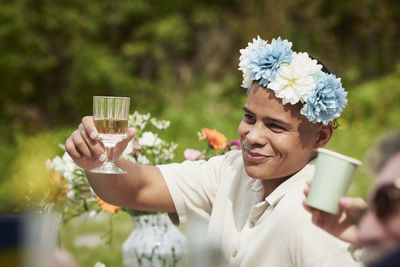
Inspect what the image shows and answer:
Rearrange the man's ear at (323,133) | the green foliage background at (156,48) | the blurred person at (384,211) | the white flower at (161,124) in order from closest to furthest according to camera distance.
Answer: the blurred person at (384,211) < the man's ear at (323,133) < the white flower at (161,124) < the green foliage background at (156,48)

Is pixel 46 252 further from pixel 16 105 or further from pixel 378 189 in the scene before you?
pixel 16 105

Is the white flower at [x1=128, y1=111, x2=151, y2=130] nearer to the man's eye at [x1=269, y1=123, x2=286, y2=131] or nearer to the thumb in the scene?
the thumb

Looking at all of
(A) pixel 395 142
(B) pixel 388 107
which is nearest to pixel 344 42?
(B) pixel 388 107

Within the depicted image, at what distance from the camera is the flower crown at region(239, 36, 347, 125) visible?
7.13 feet

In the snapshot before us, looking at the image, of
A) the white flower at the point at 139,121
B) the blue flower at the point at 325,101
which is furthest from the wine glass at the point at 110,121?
the white flower at the point at 139,121

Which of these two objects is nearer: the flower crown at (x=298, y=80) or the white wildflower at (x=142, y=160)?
the flower crown at (x=298, y=80)

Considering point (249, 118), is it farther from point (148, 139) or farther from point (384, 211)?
point (384, 211)

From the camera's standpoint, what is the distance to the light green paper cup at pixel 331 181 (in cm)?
140

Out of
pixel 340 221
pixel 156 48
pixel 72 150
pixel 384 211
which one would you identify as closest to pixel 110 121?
pixel 72 150

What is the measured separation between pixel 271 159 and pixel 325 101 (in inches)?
11.7

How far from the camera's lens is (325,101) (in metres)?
2.17

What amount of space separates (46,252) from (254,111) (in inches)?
58.2

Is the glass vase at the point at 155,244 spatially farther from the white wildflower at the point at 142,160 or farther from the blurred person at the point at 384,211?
the blurred person at the point at 384,211

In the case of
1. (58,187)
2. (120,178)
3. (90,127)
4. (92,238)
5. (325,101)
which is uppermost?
(325,101)
